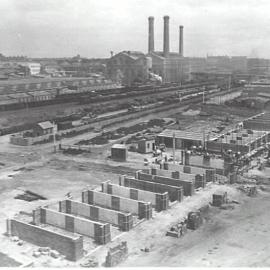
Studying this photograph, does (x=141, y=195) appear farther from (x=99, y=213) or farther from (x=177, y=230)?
(x=177, y=230)

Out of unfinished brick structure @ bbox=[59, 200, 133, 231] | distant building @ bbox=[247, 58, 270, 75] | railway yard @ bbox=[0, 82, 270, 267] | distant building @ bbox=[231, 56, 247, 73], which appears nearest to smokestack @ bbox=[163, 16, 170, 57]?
distant building @ bbox=[247, 58, 270, 75]

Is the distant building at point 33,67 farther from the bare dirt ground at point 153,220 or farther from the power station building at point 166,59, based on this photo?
the bare dirt ground at point 153,220

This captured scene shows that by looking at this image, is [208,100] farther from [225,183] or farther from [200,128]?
[225,183]

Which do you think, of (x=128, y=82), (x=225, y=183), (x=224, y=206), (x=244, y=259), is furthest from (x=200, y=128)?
(x=128, y=82)

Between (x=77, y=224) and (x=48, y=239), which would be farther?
(x=77, y=224)

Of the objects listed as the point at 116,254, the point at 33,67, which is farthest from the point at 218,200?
the point at 33,67

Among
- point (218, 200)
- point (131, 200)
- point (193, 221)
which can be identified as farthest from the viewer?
point (218, 200)
